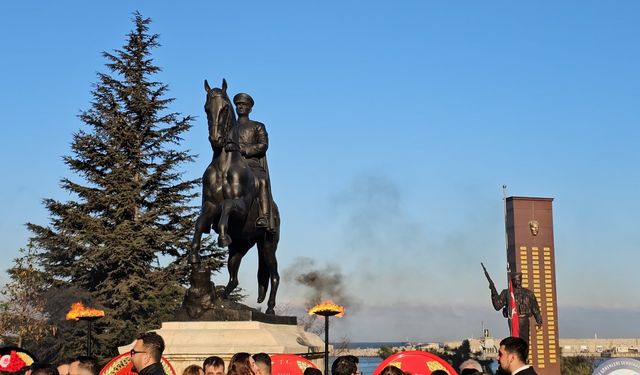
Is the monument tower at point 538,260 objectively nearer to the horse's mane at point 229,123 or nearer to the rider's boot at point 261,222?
the rider's boot at point 261,222

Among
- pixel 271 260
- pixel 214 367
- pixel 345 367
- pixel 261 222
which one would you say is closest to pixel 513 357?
pixel 345 367

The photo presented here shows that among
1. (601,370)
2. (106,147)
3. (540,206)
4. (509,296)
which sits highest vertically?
(106,147)

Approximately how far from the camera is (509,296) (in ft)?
75.5

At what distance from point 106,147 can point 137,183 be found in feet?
7.11

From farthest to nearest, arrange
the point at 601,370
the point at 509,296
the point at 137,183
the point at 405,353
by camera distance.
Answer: the point at 137,183 → the point at 509,296 → the point at 405,353 → the point at 601,370

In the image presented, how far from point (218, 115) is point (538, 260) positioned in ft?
67.3

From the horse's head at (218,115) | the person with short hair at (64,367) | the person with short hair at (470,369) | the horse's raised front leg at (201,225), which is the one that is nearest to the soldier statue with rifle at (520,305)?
the horse's raised front leg at (201,225)

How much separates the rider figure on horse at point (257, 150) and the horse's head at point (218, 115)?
1.09 meters

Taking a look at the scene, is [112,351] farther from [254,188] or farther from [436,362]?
[436,362]

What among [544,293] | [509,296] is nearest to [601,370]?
[509,296]

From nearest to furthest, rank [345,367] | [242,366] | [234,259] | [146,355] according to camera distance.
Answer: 1. [146,355]
2. [242,366]
3. [345,367]
4. [234,259]

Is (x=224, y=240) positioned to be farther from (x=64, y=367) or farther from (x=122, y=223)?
(x=122, y=223)

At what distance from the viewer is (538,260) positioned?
2955 centimetres

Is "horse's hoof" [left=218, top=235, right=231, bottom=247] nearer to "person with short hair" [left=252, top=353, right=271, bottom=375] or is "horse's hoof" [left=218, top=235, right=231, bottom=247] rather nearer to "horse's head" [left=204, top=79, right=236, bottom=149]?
"horse's head" [left=204, top=79, right=236, bottom=149]
